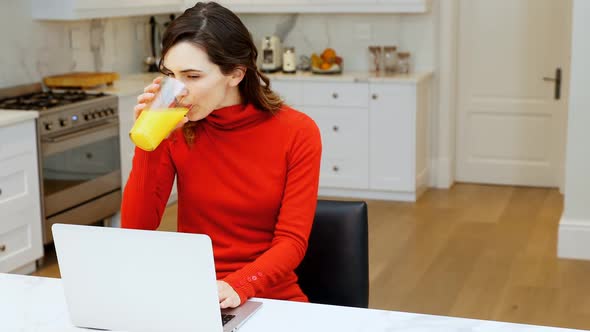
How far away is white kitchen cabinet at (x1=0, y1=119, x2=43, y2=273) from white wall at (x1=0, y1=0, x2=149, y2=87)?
0.77m

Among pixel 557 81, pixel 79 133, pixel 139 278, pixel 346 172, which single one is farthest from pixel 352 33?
pixel 139 278

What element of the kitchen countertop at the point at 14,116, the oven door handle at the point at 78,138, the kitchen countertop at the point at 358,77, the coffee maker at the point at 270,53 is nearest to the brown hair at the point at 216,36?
the kitchen countertop at the point at 14,116

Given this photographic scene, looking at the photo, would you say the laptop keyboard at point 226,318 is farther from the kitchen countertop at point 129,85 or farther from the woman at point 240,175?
the kitchen countertop at point 129,85

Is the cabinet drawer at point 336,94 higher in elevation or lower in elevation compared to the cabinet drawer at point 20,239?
higher

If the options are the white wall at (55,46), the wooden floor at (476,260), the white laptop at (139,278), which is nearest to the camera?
the white laptop at (139,278)

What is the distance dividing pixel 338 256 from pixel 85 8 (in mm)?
3341

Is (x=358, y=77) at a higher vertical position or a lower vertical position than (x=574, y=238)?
higher

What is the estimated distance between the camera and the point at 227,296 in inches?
67.9

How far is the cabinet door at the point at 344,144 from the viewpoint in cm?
580

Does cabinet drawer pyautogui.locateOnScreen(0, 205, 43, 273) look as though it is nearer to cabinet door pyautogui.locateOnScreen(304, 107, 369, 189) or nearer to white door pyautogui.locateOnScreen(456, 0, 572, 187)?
cabinet door pyautogui.locateOnScreen(304, 107, 369, 189)

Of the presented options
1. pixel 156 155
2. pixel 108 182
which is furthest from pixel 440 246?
pixel 156 155

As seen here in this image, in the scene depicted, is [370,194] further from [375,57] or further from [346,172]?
[375,57]

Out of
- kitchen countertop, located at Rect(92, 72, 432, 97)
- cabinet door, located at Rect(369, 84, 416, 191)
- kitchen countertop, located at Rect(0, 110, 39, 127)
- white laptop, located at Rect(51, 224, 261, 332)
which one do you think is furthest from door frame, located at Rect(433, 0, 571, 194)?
white laptop, located at Rect(51, 224, 261, 332)

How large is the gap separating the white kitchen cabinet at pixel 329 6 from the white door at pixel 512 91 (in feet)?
1.79
